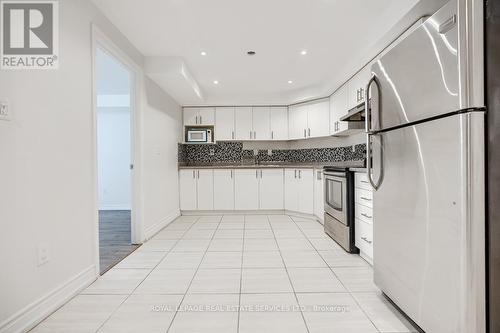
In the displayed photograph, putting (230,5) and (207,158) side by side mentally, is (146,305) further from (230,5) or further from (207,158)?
(207,158)

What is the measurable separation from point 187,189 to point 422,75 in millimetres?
4437

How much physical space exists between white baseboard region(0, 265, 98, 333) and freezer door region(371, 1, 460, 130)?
7.80 feet

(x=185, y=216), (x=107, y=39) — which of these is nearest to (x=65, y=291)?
(x=107, y=39)

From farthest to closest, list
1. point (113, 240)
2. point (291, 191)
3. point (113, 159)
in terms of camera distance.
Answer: point (113, 159)
point (291, 191)
point (113, 240)

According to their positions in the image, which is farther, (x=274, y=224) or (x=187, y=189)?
(x=187, y=189)

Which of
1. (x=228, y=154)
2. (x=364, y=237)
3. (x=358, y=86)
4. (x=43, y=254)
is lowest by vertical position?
(x=364, y=237)

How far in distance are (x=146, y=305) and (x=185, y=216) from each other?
3331mm

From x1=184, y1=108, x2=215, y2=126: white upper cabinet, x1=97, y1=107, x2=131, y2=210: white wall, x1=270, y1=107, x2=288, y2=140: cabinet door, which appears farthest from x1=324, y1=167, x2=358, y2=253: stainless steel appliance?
x1=97, y1=107, x2=131, y2=210: white wall

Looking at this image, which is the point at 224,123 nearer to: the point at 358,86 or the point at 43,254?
the point at 358,86

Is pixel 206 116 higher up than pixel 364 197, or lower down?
higher up

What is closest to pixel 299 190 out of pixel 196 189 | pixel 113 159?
pixel 196 189

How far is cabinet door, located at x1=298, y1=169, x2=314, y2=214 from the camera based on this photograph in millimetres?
4633

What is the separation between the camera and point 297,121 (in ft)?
17.3

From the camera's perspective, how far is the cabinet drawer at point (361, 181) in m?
2.49
